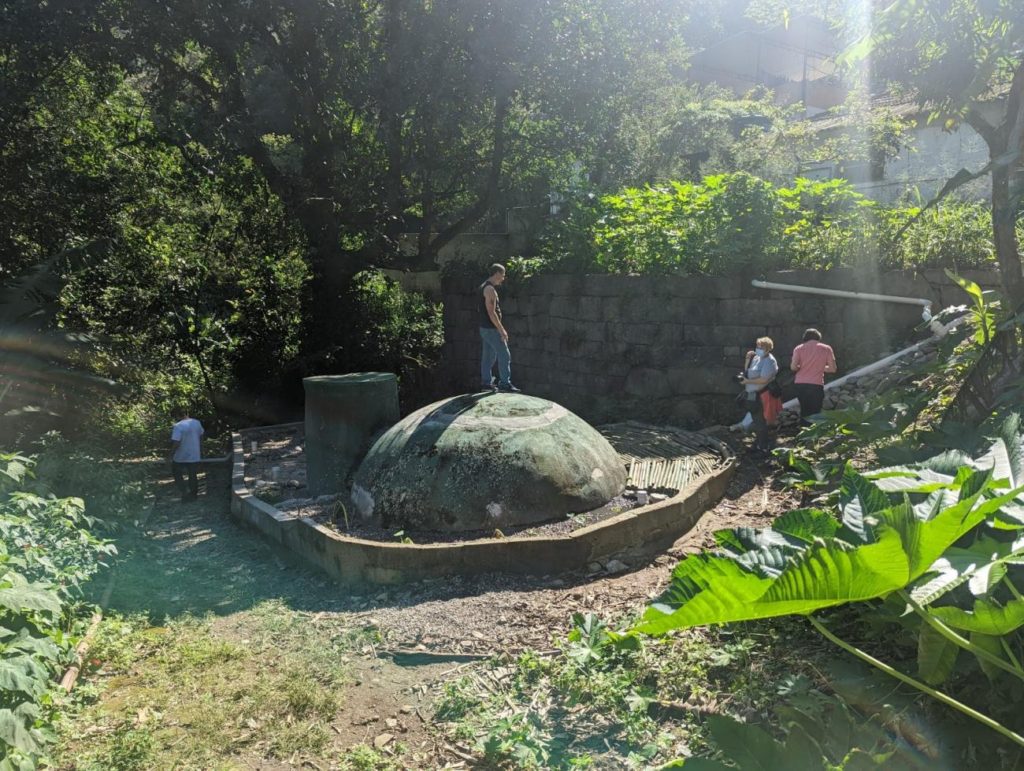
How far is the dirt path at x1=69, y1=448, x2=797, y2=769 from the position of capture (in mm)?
4047

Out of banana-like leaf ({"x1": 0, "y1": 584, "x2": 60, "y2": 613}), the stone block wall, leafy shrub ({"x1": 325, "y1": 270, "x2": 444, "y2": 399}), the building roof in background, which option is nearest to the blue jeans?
the stone block wall

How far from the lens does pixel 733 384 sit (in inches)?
420

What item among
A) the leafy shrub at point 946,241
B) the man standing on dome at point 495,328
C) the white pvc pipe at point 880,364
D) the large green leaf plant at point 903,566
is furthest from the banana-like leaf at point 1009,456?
the leafy shrub at point 946,241

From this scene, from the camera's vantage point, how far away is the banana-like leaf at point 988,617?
Result: 1.98 meters

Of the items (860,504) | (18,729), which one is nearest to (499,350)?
(18,729)

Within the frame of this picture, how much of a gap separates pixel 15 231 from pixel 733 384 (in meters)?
10.9

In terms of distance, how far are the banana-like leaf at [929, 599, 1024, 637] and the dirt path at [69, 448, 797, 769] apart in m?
2.44

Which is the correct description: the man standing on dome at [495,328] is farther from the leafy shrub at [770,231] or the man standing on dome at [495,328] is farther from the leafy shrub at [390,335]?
the leafy shrub at [390,335]

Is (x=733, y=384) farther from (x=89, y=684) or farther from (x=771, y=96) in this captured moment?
(x=771, y=96)

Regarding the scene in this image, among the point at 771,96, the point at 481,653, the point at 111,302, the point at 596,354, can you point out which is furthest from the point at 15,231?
the point at 771,96

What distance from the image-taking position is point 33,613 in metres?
4.17

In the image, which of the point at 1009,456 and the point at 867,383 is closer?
the point at 1009,456

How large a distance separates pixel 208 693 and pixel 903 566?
390cm

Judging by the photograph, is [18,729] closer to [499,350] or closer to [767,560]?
[767,560]
